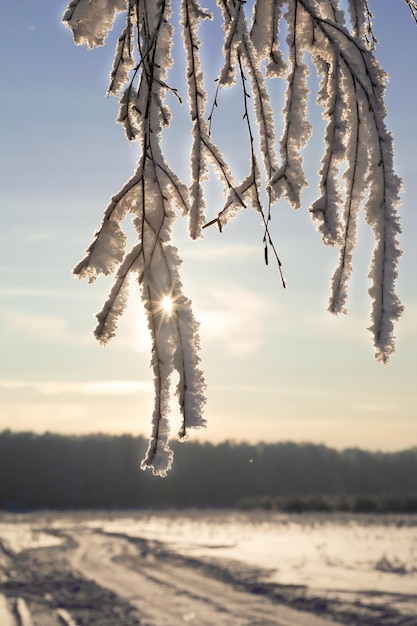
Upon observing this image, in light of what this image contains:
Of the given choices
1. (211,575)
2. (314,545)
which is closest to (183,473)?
(314,545)

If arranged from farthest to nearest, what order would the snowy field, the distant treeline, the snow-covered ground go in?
the distant treeline
the snow-covered ground
the snowy field

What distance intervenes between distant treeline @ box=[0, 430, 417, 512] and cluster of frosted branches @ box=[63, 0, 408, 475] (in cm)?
5852

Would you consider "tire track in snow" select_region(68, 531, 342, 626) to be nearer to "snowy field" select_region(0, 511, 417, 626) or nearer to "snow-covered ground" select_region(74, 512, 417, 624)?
"snowy field" select_region(0, 511, 417, 626)

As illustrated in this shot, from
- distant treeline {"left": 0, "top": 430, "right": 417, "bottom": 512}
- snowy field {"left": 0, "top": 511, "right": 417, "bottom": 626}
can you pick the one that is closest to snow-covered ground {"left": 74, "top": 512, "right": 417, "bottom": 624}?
snowy field {"left": 0, "top": 511, "right": 417, "bottom": 626}

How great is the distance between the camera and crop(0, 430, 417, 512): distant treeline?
63.5 metres

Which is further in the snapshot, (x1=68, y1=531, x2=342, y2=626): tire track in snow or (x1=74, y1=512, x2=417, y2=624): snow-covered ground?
(x1=74, y1=512, x2=417, y2=624): snow-covered ground

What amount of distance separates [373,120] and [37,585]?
850 inches

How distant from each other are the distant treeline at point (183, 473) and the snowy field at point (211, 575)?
86.3 feet

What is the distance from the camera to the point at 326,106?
1588mm

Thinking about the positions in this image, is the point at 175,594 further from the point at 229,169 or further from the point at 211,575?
the point at 229,169

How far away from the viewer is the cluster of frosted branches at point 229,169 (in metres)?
1.52

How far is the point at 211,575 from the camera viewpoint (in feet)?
73.1

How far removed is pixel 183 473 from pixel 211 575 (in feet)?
148

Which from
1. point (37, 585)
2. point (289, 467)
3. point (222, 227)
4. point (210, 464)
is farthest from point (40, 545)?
point (289, 467)
